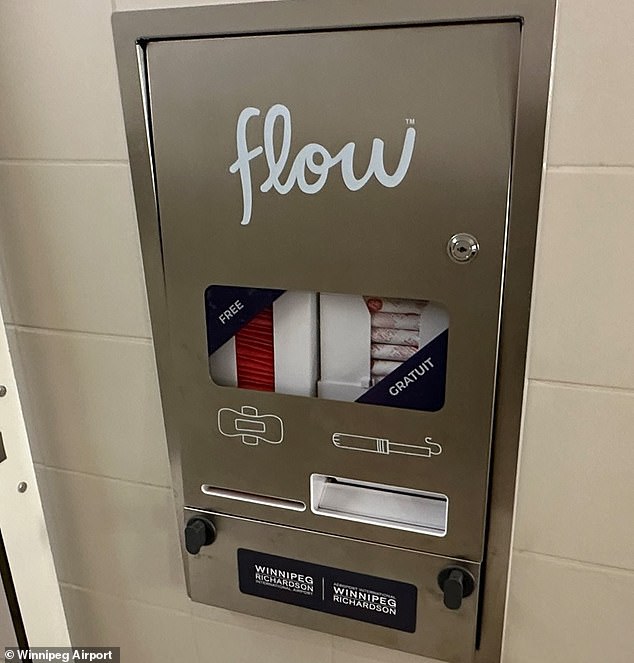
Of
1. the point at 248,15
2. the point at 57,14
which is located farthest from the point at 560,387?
the point at 57,14

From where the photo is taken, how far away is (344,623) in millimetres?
866

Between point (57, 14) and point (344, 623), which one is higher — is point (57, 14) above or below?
above

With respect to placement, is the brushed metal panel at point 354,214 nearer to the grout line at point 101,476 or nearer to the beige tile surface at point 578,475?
the beige tile surface at point 578,475

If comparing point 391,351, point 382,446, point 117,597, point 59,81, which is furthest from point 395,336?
point 117,597

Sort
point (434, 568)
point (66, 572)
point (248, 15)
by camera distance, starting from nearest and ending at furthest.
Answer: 1. point (248, 15)
2. point (434, 568)
3. point (66, 572)

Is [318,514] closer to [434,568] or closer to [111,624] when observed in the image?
[434,568]

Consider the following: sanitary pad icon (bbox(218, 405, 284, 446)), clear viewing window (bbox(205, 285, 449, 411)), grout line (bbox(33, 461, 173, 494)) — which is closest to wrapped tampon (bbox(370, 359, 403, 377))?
clear viewing window (bbox(205, 285, 449, 411))

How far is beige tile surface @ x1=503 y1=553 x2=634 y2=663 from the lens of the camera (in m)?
0.77

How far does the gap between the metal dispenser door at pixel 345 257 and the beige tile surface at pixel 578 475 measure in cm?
6

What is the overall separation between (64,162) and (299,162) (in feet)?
0.98

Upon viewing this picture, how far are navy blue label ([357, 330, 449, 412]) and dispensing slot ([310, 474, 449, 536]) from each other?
10cm

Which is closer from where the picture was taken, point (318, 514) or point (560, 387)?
point (560, 387)

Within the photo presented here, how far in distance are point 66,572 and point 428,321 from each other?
2.30ft

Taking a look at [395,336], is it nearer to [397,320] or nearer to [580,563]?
[397,320]
